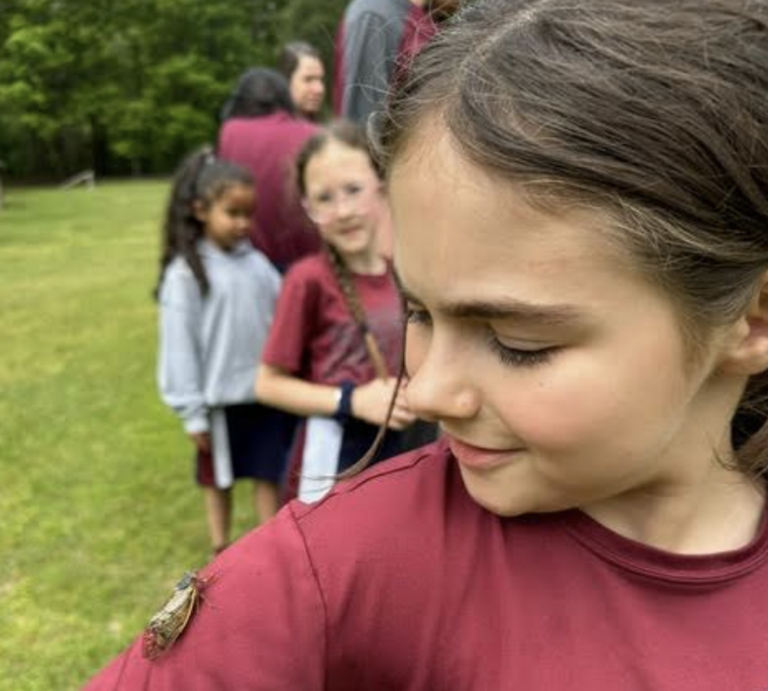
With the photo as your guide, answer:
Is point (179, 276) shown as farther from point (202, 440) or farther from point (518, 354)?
point (518, 354)

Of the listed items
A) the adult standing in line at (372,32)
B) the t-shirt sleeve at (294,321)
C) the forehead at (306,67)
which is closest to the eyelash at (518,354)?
the adult standing in line at (372,32)

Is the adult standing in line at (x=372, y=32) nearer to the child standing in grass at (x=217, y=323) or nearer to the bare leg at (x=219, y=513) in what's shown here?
the child standing in grass at (x=217, y=323)

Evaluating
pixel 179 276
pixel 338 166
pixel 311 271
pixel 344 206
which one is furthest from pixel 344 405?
pixel 179 276

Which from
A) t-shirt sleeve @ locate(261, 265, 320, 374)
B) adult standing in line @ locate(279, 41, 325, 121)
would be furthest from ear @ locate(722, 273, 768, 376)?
adult standing in line @ locate(279, 41, 325, 121)

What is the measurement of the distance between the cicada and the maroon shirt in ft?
10.9

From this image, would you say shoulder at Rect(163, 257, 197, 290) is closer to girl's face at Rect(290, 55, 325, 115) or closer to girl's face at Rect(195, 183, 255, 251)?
girl's face at Rect(195, 183, 255, 251)

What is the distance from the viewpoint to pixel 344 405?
276 cm

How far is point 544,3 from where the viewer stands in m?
0.93

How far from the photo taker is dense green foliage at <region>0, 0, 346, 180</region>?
4288 centimetres

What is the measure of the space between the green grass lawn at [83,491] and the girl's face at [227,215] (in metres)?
1.50

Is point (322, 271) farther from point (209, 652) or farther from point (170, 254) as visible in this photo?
point (209, 652)

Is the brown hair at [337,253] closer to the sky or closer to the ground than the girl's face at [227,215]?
closer to the sky

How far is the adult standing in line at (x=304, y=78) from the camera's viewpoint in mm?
5391

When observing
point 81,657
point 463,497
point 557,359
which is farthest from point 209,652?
point 81,657
